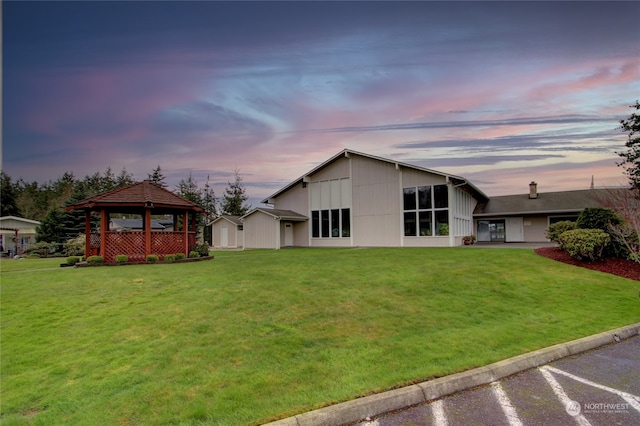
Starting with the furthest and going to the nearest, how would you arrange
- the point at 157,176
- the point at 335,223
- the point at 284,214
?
1. the point at 157,176
2. the point at 284,214
3. the point at 335,223

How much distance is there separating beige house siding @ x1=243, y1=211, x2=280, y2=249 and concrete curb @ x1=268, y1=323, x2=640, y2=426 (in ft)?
68.2

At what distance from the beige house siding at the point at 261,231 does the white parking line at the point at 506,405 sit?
2133 centimetres

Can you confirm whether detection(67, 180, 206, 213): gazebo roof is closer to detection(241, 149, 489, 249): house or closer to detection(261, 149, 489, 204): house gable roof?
detection(241, 149, 489, 249): house

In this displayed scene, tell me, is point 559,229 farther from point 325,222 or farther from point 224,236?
point 224,236

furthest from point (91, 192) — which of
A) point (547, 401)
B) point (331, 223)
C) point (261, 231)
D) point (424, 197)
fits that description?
point (547, 401)

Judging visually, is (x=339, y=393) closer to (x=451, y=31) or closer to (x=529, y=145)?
(x=451, y=31)

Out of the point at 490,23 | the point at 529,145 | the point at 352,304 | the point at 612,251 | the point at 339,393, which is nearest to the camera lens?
the point at 339,393

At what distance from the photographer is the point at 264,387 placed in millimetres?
3727

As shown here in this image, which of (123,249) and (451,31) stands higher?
(451,31)

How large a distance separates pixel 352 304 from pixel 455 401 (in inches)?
131

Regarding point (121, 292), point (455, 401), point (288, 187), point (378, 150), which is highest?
point (378, 150)

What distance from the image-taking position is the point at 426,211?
21609 mm

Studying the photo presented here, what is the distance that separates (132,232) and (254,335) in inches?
496

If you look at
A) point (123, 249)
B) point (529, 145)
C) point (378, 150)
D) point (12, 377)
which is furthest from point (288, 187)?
point (12, 377)
